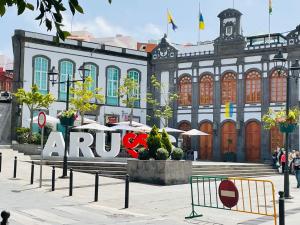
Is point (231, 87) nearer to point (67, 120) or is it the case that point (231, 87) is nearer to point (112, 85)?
point (112, 85)

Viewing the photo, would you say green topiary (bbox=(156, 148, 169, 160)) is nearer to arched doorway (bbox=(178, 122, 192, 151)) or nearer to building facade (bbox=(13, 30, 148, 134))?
building facade (bbox=(13, 30, 148, 134))

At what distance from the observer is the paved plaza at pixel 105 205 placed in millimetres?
10695

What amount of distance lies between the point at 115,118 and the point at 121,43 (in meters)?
22.4

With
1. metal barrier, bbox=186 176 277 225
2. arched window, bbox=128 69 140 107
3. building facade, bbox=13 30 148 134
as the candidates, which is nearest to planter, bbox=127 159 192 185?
metal barrier, bbox=186 176 277 225

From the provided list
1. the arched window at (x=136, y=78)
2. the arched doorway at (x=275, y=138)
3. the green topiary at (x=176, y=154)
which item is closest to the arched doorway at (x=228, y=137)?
the arched doorway at (x=275, y=138)

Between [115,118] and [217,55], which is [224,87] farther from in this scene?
[115,118]

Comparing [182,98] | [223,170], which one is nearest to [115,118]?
[182,98]

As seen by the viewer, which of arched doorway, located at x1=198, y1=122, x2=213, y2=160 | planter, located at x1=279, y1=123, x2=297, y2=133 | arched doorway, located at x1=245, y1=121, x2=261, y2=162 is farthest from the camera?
arched doorway, located at x1=198, y1=122, x2=213, y2=160

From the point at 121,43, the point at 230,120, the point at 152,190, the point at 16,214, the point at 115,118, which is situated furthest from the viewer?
the point at 121,43

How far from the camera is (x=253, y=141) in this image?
3494 centimetres

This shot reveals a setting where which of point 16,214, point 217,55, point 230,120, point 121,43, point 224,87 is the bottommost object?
point 16,214

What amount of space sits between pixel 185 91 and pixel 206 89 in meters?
1.97

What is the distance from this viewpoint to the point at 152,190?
1666 cm

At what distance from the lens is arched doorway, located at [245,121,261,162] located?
1366 inches
